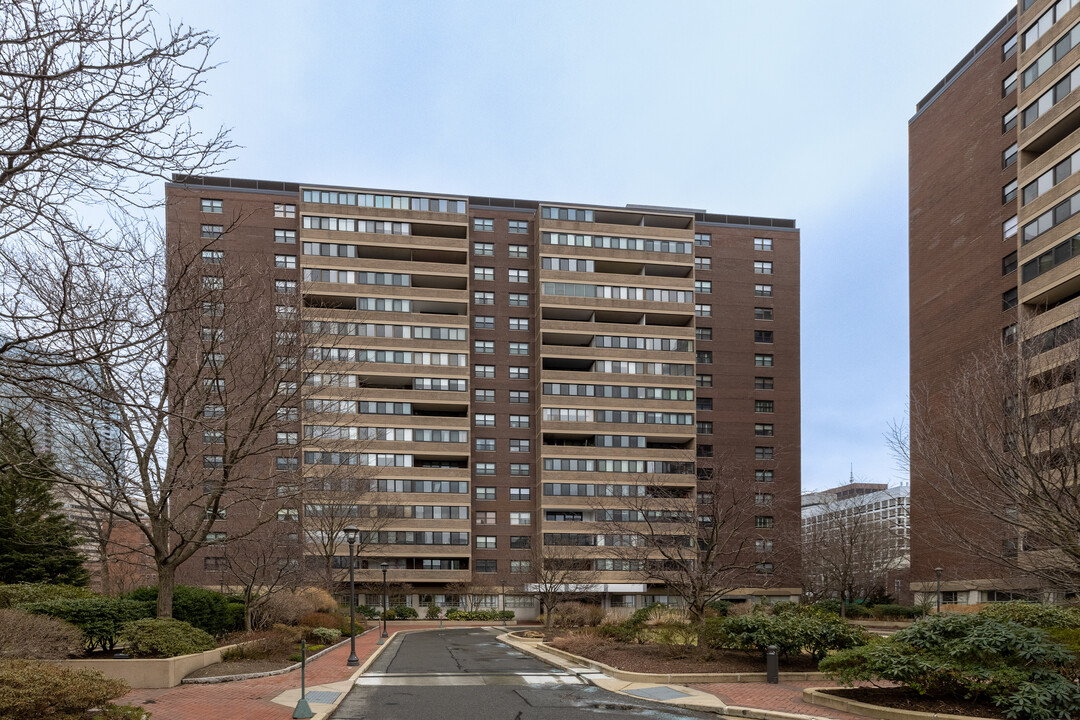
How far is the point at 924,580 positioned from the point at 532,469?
117 ft

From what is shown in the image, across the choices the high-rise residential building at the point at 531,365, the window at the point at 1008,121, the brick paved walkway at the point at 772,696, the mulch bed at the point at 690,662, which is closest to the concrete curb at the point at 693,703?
the brick paved walkway at the point at 772,696

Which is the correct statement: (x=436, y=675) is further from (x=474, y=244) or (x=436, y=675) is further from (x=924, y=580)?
(x=474, y=244)

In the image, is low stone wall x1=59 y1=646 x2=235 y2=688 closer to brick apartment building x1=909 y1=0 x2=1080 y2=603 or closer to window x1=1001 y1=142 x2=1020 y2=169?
brick apartment building x1=909 y1=0 x2=1080 y2=603

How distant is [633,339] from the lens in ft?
262

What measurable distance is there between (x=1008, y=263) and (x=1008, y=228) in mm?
2413

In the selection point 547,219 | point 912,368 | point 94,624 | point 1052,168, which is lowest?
point 94,624

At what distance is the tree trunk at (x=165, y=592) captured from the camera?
2211cm

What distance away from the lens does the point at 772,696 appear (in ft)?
61.2

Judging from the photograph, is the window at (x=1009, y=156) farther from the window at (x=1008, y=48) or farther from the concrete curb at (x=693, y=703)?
the concrete curb at (x=693, y=703)

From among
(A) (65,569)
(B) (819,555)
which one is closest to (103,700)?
(A) (65,569)

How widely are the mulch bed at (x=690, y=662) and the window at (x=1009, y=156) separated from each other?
45.5 meters

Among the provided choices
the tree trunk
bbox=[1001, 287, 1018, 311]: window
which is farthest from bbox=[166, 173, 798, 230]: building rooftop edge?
the tree trunk

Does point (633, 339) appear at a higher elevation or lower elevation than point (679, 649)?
higher

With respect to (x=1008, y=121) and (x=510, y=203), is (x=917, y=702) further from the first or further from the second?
(x=510, y=203)
